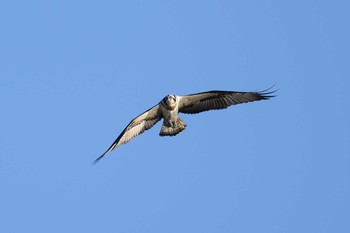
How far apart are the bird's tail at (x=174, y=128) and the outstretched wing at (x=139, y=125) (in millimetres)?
438

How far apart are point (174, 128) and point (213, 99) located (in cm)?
145

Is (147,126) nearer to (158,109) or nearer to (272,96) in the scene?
(158,109)

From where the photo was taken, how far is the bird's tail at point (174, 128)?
2163 inches

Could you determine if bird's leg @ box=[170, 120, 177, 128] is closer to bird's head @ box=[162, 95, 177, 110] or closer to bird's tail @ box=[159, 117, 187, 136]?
bird's tail @ box=[159, 117, 187, 136]

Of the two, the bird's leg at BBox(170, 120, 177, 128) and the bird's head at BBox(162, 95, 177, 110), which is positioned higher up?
the bird's head at BBox(162, 95, 177, 110)

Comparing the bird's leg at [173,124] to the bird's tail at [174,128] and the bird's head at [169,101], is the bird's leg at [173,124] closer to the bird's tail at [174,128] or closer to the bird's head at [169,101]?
the bird's tail at [174,128]

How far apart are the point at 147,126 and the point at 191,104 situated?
1.49m

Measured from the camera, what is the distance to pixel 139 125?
181 ft

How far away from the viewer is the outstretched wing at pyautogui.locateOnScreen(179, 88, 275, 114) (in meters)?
54.3

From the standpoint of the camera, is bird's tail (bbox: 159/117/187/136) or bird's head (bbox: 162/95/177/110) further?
bird's tail (bbox: 159/117/187/136)

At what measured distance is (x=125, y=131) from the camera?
54.7m

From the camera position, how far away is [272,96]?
5397 centimetres

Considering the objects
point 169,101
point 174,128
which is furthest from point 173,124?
point 169,101

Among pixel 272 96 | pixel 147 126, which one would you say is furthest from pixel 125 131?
pixel 272 96
